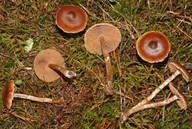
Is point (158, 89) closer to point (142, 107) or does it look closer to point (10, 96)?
point (142, 107)

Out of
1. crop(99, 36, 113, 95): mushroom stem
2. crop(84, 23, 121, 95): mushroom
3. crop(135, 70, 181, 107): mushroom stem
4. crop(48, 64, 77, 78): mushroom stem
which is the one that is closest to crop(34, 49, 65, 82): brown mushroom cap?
crop(48, 64, 77, 78): mushroom stem

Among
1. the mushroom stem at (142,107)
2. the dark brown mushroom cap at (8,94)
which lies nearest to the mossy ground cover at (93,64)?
the mushroom stem at (142,107)

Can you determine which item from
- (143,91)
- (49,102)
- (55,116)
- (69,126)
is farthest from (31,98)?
(143,91)

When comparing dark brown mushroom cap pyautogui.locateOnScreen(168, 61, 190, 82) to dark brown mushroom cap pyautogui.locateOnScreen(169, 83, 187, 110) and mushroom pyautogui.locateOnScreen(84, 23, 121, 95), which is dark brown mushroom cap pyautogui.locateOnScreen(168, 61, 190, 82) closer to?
dark brown mushroom cap pyautogui.locateOnScreen(169, 83, 187, 110)

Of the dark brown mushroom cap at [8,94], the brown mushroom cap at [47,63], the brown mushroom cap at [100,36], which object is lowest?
the dark brown mushroom cap at [8,94]

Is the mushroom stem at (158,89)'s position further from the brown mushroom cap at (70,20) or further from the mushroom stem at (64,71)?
the brown mushroom cap at (70,20)

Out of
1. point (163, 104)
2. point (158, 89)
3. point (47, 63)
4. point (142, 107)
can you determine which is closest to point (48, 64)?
point (47, 63)
